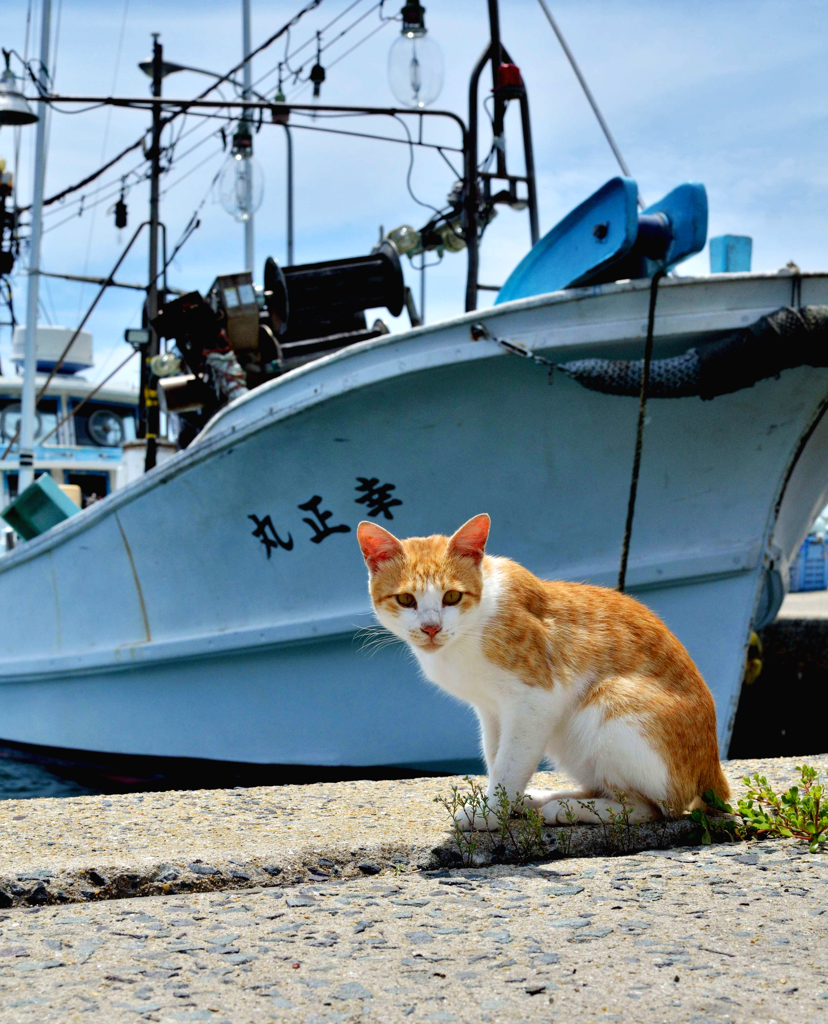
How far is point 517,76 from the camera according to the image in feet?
18.6

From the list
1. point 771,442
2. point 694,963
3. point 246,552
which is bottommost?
point 694,963

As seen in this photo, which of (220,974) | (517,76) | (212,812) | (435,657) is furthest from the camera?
(517,76)

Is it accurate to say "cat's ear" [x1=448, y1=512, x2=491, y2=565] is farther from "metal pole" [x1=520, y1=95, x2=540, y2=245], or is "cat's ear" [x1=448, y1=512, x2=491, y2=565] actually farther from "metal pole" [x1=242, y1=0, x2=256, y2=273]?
"metal pole" [x1=242, y1=0, x2=256, y2=273]

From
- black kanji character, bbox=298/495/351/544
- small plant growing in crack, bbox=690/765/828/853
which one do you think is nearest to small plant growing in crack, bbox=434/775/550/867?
small plant growing in crack, bbox=690/765/828/853

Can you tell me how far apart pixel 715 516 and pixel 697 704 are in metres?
2.61

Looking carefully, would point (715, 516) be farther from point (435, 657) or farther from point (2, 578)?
point (2, 578)

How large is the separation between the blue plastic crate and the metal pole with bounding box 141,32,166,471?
50.3ft

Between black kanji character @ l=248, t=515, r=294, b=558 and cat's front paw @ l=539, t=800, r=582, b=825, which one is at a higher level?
black kanji character @ l=248, t=515, r=294, b=558

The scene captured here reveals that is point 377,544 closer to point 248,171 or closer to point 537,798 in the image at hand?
point 537,798

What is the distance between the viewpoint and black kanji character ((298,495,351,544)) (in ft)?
16.5

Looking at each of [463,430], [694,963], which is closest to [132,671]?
[463,430]

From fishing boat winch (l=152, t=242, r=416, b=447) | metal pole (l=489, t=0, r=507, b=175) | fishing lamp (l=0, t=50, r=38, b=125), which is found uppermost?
fishing lamp (l=0, t=50, r=38, b=125)

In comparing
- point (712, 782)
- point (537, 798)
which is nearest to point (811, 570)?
point (712, 782)

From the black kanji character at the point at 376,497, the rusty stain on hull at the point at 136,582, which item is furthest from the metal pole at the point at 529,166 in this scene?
the rusty stain on hull at the point at 136,582
